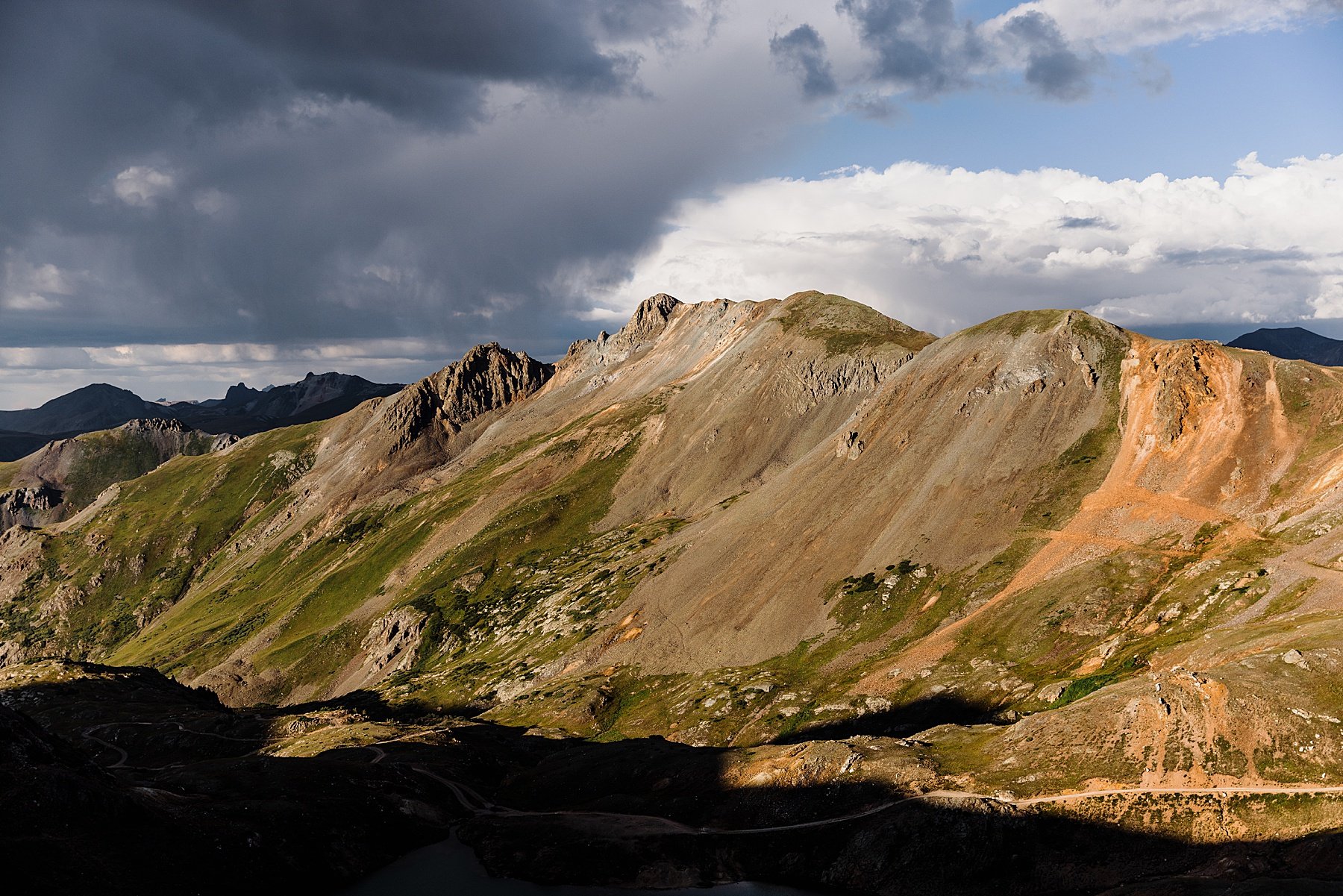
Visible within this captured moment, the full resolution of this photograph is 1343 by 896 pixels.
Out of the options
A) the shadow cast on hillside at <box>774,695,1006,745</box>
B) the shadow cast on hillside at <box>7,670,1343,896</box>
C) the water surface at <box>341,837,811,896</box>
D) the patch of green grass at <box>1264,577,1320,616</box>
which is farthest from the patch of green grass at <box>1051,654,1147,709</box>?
the water surface at <box>341,837,811,896</box>

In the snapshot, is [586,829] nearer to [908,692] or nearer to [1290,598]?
[908,692]

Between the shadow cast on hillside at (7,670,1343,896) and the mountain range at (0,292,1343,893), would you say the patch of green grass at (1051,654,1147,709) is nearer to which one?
the mountain range at (0,292,1343,893)

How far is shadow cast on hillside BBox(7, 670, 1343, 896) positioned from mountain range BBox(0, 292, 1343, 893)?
0.36m

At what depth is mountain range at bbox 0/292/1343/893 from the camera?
64.6m

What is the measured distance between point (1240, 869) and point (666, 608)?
114 meters

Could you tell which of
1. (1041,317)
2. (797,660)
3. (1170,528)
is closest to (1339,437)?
(1170,528)

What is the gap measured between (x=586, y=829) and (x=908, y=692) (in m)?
51.4

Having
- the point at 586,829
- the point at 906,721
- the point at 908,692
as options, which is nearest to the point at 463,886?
the point at 586,829

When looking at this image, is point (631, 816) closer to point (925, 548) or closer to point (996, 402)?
point (925, 548)

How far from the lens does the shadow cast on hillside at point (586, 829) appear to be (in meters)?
58.8

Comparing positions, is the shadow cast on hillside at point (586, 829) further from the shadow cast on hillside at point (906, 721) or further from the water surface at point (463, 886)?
the water surface at point (463, 886)

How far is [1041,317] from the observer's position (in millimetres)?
181500

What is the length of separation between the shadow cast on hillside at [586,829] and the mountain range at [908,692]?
361 mm

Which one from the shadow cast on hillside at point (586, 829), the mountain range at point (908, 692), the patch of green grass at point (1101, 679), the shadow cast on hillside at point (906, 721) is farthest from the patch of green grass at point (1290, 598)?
the shadow cast on hillside at point (586, 829)
